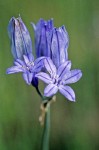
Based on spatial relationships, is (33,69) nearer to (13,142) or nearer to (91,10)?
(13,142)

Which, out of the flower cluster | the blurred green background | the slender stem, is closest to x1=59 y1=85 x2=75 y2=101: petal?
the flower cluster

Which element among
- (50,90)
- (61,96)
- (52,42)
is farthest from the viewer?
(61,96)

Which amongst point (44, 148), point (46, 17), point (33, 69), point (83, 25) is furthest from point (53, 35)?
point (46, 17)

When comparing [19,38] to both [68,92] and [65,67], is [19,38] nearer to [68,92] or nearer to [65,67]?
[65,67]

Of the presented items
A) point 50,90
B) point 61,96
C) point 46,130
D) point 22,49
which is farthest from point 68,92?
point 61,96

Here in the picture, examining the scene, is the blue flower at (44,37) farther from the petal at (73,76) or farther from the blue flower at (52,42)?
the petal at (73,76)

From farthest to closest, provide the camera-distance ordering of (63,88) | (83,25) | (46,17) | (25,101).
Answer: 1. (46,17)
2. (83,25)
3. (25,101)
4. (63,88)

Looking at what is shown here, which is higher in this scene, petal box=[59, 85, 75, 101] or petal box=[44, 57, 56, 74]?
petal box=[44, 57, 56, 74]

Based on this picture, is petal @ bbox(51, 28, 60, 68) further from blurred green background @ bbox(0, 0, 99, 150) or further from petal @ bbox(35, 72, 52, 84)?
blurred green background @ bbox(0, 0, 99, 150)
